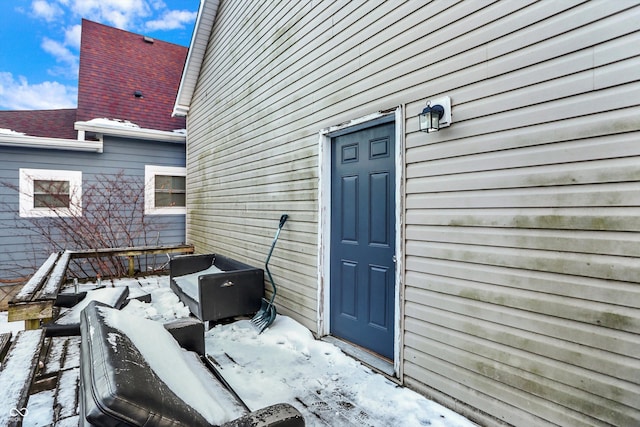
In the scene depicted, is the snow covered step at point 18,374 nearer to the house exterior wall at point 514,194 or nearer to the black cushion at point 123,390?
the black cushion at point 123,390

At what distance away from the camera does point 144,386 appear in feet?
3.48

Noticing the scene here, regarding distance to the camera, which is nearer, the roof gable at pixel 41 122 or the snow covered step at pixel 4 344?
the snow covered step at pixel 4 344

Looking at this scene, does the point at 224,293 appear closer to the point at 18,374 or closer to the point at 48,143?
the point at 18,374

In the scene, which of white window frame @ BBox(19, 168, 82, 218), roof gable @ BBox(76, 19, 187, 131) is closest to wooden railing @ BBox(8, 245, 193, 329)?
white window frame @ BBox(19, 168, 82, 218)

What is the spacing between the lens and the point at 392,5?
8.95ft

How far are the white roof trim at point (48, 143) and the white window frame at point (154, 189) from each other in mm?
1076

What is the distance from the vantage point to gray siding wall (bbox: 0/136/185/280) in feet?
22.2

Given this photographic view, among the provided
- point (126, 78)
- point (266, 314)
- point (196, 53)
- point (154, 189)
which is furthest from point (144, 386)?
point (126, 78)

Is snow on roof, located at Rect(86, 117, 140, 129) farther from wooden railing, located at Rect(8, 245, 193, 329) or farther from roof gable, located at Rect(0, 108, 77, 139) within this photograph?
wooden railing, located at Rect(8, 245, 193, 329)

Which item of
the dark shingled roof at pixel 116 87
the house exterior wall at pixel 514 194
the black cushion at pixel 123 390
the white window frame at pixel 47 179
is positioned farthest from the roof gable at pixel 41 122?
the black cushion at pixel 123 390

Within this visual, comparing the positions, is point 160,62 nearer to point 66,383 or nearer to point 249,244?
point 249,244

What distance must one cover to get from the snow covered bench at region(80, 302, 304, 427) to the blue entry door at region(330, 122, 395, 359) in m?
1.55

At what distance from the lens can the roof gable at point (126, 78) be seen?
7.91 meters

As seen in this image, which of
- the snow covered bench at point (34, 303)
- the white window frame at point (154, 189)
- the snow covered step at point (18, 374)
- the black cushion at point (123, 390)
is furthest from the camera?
the white window frame at point (154, 189)
